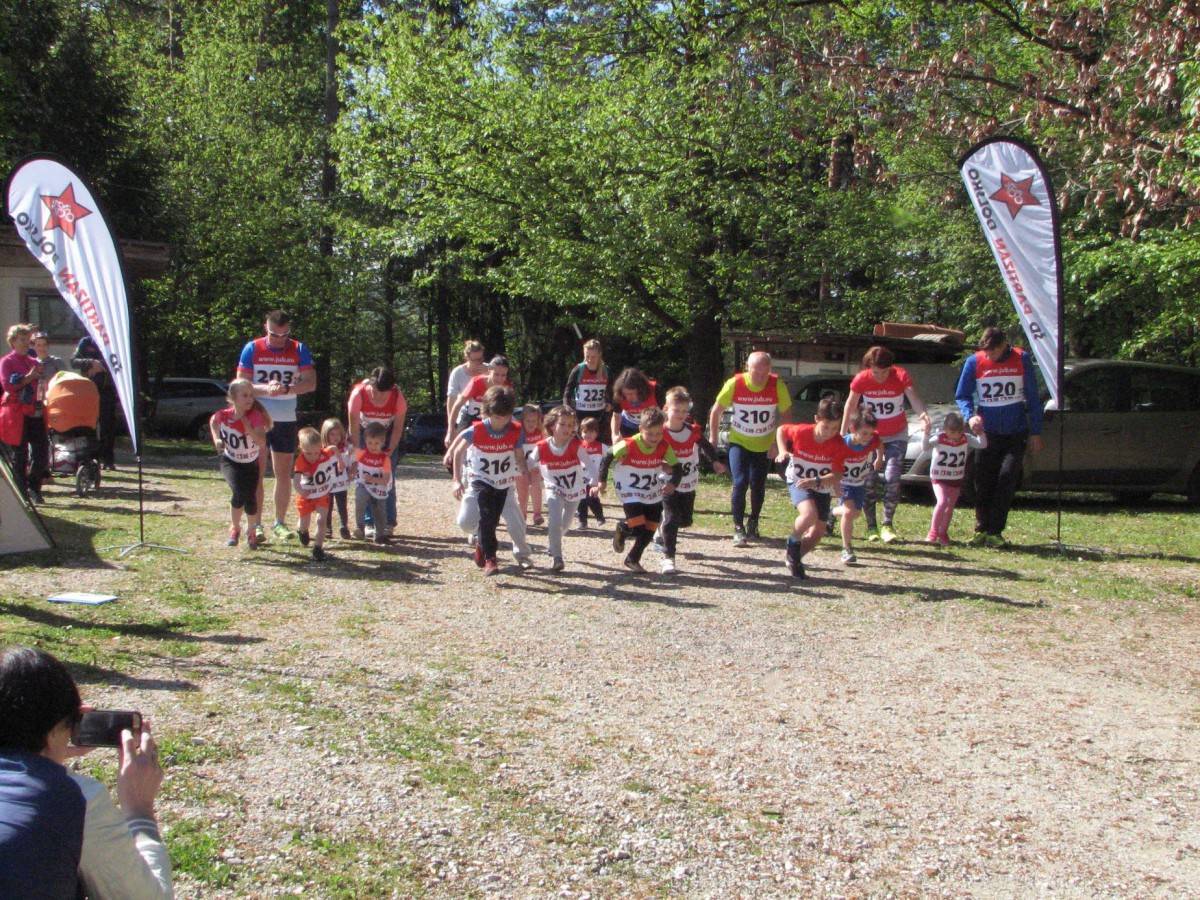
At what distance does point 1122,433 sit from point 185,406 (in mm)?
22475

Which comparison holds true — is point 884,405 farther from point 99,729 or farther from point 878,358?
point 99,729

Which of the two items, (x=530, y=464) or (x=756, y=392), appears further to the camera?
(x=530, y=464)

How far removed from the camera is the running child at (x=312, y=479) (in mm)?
9531

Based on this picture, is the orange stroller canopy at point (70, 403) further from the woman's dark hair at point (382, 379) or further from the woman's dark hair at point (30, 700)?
the woman's dark hair at point (30, 700)

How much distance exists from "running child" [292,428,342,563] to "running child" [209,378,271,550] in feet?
1.23

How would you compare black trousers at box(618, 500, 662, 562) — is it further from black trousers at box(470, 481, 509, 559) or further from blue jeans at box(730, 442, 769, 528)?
blue jeans at box(730, 442, 769, 528)

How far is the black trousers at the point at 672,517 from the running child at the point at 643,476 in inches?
3.3

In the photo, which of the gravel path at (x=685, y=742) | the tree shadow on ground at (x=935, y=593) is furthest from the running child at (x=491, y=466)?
the tree shadow on ground at (x=935, y=593)

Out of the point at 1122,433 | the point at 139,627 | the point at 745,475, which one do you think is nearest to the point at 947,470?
the point at 745,475

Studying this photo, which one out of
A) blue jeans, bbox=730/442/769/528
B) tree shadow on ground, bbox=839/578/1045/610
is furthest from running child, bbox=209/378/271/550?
tree shadow on ground, bbox=839/578/1045/610

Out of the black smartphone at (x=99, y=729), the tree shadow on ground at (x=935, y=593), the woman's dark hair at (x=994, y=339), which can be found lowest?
the tree shadow on ground at (x=935, y=593)

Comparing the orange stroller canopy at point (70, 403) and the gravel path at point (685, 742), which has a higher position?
the orange stroller canopy at point (70, 403)

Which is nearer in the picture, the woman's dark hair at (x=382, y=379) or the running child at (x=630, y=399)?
the woman's dark hair at (x=382, y=379)

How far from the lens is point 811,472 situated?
30.0ft
